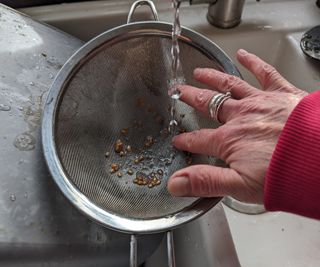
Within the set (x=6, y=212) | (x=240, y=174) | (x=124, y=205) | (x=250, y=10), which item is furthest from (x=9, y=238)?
(x=250, y=10)

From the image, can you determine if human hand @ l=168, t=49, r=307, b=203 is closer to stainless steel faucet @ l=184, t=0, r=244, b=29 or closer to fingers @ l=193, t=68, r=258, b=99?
fingers @ l=193, t=68, r=258, b=99

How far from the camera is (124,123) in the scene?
2.35 feet

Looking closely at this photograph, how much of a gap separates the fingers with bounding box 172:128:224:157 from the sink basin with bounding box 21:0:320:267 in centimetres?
23

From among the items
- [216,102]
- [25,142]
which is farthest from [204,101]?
[25,142]

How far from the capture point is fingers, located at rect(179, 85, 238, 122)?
1.78ft

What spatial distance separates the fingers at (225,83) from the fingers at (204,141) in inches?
3.0

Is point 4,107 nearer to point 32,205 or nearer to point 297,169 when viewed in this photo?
point 32,205

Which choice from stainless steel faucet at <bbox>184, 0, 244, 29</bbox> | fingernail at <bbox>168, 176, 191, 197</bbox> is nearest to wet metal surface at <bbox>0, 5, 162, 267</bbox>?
fingernail at <bbox>168, 176, 191, 197</bbox>

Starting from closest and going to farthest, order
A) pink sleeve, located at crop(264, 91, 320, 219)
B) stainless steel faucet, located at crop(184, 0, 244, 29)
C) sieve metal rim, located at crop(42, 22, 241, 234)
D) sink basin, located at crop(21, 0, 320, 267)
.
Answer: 1. pink sleeve, located at crop(264, 91, 320, 219)
2. sieve metal rim, located at crop(42, 22, 241, 234)
3. sink basin, located at crop(21, 0, 320, 267)
4. stainless steel faucet, located at crop(184, 0, 244, 29)

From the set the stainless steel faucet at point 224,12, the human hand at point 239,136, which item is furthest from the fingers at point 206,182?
the stainless steel faucet at point 224,12

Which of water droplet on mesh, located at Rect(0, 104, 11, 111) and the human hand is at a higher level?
the human hand

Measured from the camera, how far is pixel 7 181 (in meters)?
0.55

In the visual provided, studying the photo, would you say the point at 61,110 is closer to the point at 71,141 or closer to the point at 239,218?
the point at 71,141

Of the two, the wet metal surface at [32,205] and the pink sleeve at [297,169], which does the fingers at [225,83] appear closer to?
the pink sleeve at [297,169]
